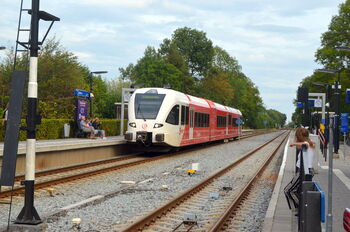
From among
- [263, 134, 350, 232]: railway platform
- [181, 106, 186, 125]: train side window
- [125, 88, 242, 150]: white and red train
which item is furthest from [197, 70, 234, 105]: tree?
[263, 134, 350, 232]: railway platform

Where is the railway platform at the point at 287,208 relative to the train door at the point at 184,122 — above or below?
below

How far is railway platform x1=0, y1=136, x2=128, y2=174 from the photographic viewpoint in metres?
18.0

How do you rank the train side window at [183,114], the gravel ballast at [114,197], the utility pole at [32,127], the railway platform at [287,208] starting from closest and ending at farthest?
the utility pole at [32,127], the railway platform at [287,208], the gravel ballast at [114,197], the train side window at [183,114]

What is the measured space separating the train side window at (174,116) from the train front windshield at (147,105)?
65 cm

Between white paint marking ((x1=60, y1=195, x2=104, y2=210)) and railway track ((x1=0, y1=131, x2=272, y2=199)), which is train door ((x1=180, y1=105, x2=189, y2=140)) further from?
white paint marking ((x1=60, y1=195, x2=104, y2=210))

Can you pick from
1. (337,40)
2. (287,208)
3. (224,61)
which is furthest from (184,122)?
(224,61)

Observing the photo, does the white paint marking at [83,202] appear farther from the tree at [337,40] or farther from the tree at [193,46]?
Answer: the tree at [193,46]

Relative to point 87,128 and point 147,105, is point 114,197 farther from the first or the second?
point 87,128

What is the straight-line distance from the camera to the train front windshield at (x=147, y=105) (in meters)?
24.0

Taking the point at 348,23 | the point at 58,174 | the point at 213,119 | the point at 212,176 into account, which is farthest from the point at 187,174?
the point at 348,23

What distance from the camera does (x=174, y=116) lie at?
80.8 ft

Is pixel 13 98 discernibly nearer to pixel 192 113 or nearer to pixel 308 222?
pixel 308 222

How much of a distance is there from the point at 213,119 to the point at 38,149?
18.7m

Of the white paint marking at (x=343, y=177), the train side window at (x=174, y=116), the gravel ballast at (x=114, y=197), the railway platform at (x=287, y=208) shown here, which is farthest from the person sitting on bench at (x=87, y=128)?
the white paint marking at (x=343, y=177)
